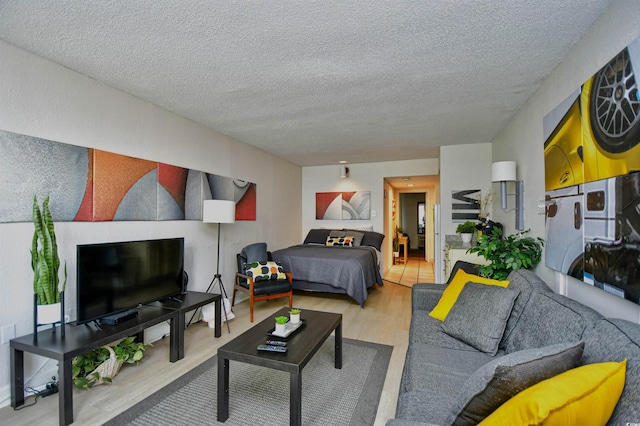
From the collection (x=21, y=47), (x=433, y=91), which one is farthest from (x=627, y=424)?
(x=21, y=47)

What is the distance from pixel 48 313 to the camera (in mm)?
1987

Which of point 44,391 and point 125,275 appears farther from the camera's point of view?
point 125,275

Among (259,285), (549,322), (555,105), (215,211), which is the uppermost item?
(555,105)

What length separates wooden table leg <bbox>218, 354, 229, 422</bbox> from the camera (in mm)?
1813

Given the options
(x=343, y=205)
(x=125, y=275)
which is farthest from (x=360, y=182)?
(x=125, y=275)

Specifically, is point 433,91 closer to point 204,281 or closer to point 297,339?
point 297,339

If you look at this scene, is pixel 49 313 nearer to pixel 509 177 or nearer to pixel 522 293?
pixel 522 293

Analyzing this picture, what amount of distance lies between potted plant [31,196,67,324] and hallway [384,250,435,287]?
16.5 ft

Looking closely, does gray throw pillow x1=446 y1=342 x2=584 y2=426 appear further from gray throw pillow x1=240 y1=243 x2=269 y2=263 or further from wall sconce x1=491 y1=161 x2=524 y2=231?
gray throw pillow x1=240 y1=243 x2=269 y2=263

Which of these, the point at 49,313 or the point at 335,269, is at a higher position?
the point at 49,313

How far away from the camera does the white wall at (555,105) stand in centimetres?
146

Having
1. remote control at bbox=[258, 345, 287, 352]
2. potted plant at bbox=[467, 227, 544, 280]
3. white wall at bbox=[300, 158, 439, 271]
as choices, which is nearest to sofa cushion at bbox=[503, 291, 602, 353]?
potted plant at bbox=[467, 227, 544, 280]

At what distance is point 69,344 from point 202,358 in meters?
1.05

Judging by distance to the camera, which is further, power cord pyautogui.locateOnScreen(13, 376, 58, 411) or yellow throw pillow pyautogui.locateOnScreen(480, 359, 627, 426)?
power cord pyautogui.locateOnScreen(13, 376, 58, 411)
